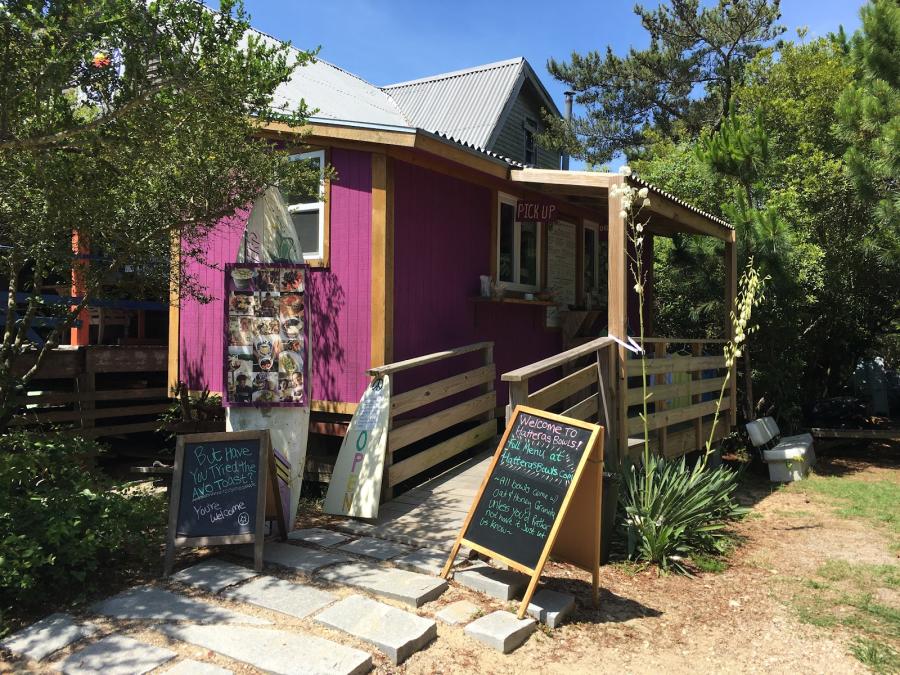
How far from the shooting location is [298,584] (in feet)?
13.6

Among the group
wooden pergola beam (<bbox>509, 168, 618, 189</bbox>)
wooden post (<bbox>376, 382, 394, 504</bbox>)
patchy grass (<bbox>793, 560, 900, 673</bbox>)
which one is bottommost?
patchy grass (<bbox>793, 560, 900, 673</bbox>)

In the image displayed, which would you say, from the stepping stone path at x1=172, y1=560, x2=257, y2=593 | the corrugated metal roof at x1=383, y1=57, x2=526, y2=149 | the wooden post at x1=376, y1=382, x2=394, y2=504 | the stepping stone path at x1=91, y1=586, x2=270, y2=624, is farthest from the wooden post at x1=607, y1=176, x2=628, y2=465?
the corrugated metal roof at x1=383, y1=57, x2=526, y2=149

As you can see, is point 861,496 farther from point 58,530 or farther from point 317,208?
point 58,530

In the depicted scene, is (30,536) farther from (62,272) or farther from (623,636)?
(623,636)

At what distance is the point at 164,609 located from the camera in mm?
3752

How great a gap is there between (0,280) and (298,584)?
30.2 ft

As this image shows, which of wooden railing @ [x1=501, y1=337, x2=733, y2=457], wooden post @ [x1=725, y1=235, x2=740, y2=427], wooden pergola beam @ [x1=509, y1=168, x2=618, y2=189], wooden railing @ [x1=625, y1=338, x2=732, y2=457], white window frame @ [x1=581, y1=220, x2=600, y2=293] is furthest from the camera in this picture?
white window frame @ [x1=581, y1=220, x2=600, y2=293]

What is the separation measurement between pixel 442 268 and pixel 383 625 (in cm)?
443

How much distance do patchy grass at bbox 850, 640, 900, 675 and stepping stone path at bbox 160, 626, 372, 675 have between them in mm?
2573

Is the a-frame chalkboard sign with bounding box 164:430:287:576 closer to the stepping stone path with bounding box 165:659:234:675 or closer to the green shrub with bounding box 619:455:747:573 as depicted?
the stepping stone path with bounding box 165:659:234:675

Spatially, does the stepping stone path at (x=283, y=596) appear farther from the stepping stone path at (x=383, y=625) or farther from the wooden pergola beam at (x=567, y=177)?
the wooden pergola beam at (x=567, y=177)

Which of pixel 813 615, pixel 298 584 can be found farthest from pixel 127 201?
pixel 813 615

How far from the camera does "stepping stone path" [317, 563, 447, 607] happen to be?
396cm

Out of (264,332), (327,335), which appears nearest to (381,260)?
(327,335)
